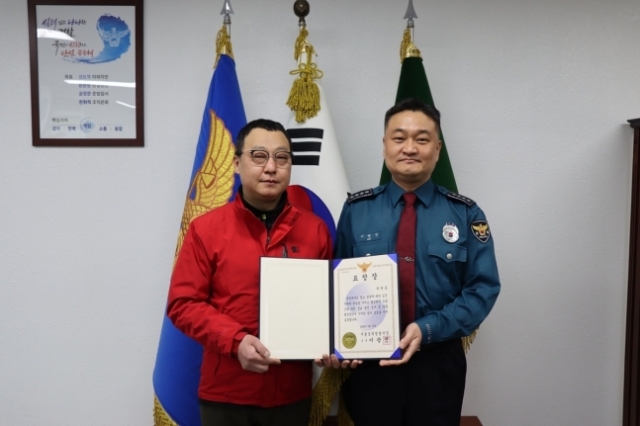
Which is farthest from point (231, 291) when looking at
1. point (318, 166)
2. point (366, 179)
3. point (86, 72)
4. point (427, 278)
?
point (86, 72)

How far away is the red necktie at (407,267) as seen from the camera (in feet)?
3.93

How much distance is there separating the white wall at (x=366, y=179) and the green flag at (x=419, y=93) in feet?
0.66

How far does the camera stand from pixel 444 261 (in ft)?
3.95

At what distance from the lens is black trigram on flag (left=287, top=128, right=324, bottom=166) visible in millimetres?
1662

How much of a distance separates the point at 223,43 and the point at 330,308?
1.06 m

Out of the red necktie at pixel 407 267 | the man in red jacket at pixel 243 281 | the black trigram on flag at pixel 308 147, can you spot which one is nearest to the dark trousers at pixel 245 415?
the man in red jacket at pixel 243 281

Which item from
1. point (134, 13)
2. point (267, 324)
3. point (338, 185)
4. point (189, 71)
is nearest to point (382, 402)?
point (267, 324)

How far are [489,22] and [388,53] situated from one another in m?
0.41

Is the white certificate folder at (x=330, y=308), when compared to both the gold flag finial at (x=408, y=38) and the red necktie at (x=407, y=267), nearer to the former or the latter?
the red necktie at (x=407, y=267)

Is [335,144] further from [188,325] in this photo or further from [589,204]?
[589,204]

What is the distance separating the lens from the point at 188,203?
1674mm

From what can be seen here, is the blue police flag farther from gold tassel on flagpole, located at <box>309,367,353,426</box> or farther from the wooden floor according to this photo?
the wooden floor

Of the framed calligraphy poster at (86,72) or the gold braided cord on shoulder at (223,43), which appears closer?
the gold braided cord on shoulder at (223,43)

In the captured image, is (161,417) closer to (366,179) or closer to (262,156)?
(262,156)
